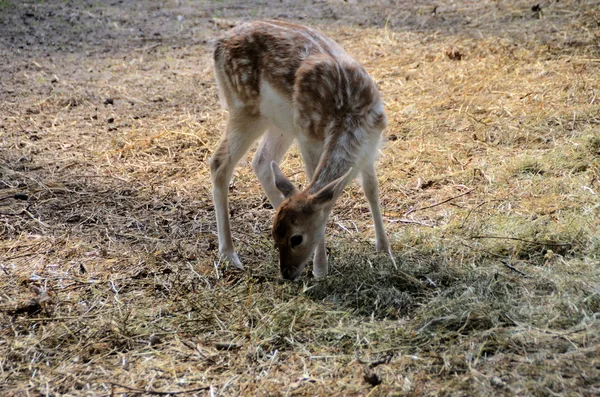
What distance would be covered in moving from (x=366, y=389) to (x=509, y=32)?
6596 millimetres

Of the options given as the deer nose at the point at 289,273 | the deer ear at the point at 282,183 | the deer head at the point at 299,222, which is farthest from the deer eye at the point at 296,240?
the deer ear at the point at 282,183

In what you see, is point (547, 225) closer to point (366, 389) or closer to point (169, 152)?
point (366, 389)

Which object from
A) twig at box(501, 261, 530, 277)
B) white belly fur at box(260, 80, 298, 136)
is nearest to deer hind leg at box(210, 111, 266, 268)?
white belly fur at box(260, 80, 298, 136)

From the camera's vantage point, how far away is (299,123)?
4645 millimetres

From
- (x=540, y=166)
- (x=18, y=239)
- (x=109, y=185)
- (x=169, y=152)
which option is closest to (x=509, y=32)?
(x=540, y=166)

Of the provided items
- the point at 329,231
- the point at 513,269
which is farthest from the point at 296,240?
the point at 513,269

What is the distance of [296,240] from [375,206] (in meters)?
0.80

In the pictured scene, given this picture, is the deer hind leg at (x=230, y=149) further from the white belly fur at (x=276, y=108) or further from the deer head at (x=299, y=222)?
the deer head at (x=299, y=222)

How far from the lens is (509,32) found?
28.9 ft

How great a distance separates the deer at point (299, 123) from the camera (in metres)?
4.23

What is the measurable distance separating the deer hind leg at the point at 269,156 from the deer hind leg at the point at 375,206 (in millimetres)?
717

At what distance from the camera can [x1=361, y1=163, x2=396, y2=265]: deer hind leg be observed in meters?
4.73

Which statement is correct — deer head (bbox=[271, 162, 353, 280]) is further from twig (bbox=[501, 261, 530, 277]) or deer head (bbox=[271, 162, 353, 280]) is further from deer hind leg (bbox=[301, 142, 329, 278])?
twig (bbox=[501, 261, 530, 277])

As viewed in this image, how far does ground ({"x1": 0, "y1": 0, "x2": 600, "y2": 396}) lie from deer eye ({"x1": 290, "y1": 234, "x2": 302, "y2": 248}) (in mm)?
266
